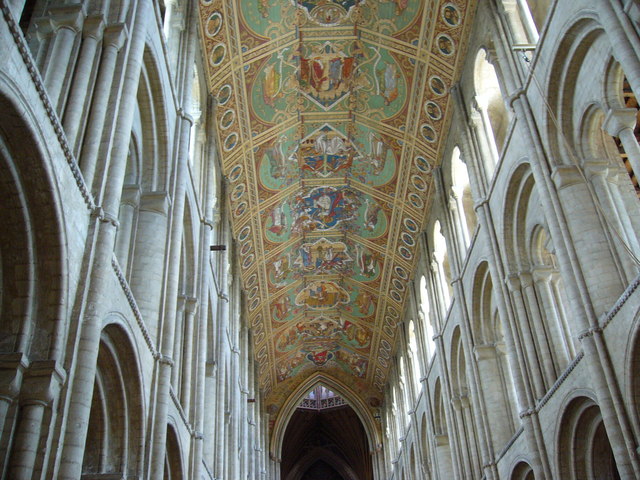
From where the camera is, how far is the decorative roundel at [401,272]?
89.6 ft

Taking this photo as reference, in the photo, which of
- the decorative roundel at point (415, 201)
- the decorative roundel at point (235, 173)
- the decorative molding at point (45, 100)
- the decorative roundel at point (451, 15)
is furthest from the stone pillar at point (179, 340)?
the decorative roundel at point (415, 201)

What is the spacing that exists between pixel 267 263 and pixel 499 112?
1259 cm

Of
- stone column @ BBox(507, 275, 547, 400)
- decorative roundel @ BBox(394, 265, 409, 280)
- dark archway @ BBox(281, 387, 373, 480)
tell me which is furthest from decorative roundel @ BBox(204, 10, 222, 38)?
dark archway @ BBox(281, 387, 373, 480)

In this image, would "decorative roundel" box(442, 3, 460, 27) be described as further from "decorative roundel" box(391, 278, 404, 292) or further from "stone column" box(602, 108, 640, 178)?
"decorative roundel" box(391, 278, 404, 292)

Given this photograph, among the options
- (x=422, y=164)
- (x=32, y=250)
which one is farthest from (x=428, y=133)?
(x=32, y=250)

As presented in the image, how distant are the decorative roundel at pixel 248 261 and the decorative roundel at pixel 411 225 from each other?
18.6 ft

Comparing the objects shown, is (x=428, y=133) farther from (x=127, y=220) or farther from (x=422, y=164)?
(x=127, y=220)

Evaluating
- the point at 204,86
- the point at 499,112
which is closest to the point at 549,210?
the point at 499,112

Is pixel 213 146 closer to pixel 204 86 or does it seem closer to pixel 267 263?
pixel 204 86

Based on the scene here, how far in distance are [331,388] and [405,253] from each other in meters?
13.5

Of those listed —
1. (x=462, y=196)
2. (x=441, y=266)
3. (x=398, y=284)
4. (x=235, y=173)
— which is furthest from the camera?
(x=398, y=284)

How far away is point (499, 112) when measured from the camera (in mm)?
17562

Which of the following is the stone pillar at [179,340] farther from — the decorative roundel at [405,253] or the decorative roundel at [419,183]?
the decorative roundel at [405,253]

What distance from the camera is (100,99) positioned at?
29.8ft
